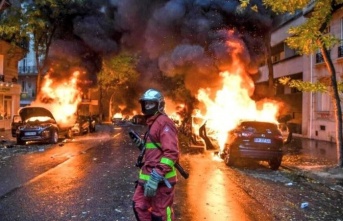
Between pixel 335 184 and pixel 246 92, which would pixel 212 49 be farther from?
pixel 335 184

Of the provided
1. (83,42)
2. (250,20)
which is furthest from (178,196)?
(83,42)

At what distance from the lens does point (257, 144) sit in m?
11.4

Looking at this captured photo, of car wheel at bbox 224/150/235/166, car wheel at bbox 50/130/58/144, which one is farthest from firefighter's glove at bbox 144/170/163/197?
car wheel at bbox 50/130/58/144

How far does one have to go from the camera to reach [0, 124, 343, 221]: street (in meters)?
6.10

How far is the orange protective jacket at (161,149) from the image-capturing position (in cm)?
391

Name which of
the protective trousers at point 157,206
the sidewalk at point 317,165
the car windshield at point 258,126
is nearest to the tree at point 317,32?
the sidewalk at point 317,165

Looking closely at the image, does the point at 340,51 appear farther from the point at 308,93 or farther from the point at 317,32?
the point at 317,32

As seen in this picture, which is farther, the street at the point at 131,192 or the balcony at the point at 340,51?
the balcony at the point at 340,51

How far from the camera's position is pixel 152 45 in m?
18.8

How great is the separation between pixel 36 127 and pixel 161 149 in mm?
14641

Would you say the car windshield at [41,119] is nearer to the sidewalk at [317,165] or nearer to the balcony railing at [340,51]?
the sidewalk at [317,165]

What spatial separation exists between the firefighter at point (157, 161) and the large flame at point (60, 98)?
729 inches

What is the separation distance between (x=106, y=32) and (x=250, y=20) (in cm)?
666

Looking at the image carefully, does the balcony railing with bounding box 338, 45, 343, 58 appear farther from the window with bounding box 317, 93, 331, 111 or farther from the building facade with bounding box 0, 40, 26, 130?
the building facade with bounding box 0, 40, 26, 130
